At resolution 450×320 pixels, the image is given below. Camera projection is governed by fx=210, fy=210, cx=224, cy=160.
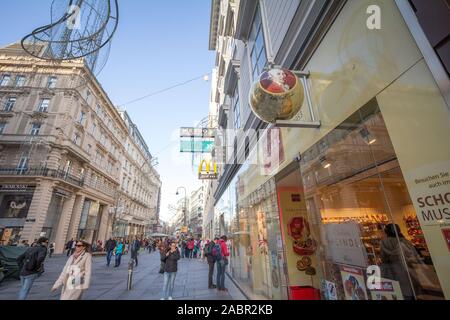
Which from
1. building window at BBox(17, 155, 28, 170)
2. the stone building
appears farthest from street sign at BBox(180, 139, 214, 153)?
building window at BBox(17, 155, 28, 170)

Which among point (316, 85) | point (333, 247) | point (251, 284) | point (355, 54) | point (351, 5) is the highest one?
point (351, 5)

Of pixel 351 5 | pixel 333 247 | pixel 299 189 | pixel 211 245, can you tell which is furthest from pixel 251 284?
pixel 351 5

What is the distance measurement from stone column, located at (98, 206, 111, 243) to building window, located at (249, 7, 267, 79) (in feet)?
127

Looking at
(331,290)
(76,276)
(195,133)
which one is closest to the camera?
(331,290)

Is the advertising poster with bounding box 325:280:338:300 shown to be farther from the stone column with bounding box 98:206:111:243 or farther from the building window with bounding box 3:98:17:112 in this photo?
the stone column with bounding box 98:206:111:243

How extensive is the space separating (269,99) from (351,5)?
1918mm

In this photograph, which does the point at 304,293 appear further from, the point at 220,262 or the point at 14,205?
the point at 14,205

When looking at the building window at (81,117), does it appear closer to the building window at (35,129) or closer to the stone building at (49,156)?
the stone building at (49,156)

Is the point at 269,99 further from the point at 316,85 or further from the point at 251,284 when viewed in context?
the point at 251,284

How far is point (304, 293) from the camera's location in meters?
5.53

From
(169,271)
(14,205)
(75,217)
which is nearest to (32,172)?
(14,205)

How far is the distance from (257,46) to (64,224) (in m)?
30.0

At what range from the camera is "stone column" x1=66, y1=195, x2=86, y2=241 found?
27.4 meters
